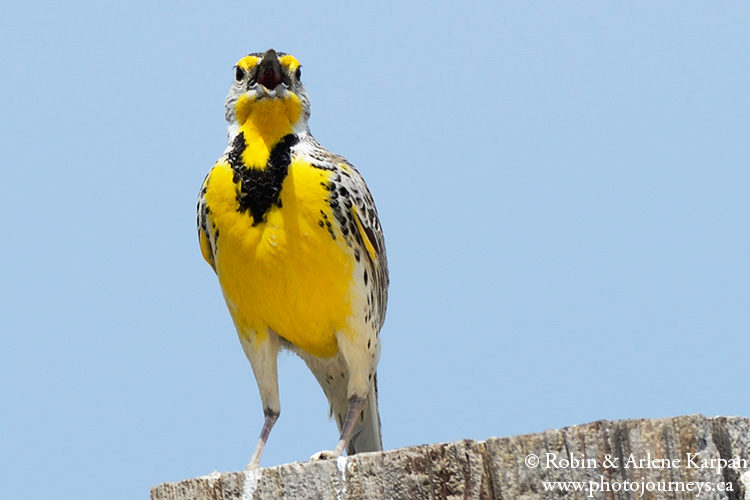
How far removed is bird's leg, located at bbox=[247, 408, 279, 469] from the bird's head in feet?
5.85

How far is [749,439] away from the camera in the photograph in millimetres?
3912

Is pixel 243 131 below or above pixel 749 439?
above

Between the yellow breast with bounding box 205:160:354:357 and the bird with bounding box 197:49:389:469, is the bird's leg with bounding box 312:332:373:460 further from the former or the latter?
the yellow breast with bounding box 205:160:354:357

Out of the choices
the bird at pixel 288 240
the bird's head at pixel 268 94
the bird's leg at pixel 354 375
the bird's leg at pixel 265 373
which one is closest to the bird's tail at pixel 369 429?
the bird at pixel 288 240

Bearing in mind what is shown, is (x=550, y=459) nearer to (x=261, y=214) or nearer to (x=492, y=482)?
(x=492, y=482)

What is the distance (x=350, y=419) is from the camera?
21.8ft

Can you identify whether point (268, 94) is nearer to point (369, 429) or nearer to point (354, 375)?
point (354, 375)

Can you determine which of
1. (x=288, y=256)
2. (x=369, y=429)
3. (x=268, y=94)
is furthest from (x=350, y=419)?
(x=268, y=94)

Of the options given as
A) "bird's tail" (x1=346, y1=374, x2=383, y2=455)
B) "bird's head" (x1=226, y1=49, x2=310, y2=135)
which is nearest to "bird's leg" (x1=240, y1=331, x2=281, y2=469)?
"bird's tail" (x1=346, y1=374, x2=383, y2=455)

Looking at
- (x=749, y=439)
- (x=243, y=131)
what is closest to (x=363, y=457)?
(x=749, y=439)

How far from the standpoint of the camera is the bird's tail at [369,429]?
23.4 feet

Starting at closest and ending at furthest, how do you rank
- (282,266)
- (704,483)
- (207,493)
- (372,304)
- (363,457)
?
(704,483) < (363,457) < (207,493) < (282,266) < (372,304)

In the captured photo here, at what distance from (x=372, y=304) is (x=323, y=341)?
385 mm

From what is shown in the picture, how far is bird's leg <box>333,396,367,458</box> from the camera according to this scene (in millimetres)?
6488
